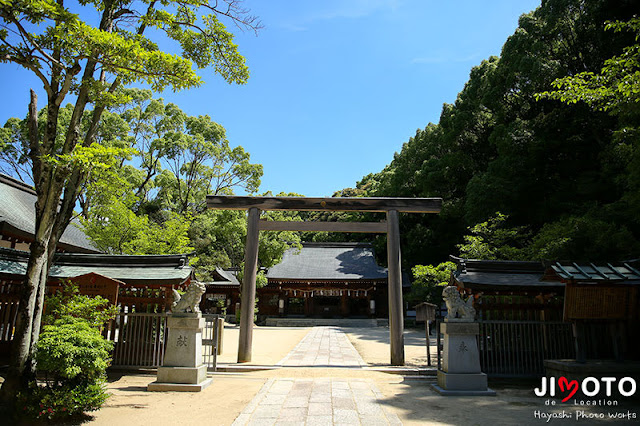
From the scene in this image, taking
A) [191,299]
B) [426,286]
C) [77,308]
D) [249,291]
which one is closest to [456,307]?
[191,299]

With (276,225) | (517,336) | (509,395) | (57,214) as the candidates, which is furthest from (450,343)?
(57,214)

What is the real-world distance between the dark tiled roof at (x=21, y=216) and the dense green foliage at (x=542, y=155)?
1588cm

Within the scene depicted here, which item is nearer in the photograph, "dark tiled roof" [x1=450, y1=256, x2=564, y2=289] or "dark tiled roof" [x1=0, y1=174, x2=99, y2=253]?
"dark tiled roof" [x1=450, y1=256, x2=564, y2=289]

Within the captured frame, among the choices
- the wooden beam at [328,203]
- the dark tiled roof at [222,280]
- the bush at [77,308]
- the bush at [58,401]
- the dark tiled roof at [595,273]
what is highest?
the wooden beam at [328,203]

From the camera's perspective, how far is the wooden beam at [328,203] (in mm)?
9844

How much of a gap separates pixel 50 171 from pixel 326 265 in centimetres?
2575

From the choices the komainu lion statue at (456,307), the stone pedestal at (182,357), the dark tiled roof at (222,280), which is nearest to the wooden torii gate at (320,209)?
the komainu lion statue at (456,307)

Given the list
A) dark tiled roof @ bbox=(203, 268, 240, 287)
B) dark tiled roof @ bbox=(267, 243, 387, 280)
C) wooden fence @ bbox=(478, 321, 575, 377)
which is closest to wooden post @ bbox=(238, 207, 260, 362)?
wooden fence @ bbox=(478, 321, 575, 377)

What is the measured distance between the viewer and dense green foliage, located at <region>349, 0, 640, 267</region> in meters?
12.1

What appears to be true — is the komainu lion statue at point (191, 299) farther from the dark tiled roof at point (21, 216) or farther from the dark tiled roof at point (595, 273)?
the dark tiled roof at point (21, 216)

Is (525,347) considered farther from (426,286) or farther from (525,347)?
(426,286)

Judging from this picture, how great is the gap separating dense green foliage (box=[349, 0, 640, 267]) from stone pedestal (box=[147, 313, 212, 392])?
33.1ft

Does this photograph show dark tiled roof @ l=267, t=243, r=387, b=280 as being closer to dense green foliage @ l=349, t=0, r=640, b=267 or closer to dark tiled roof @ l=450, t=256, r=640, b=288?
dense green foliage @ l=349, t=0, r=640, b=267

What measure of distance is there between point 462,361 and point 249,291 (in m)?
5.13
